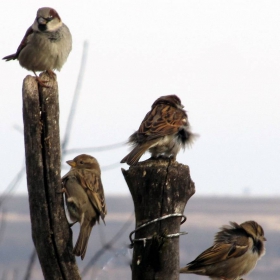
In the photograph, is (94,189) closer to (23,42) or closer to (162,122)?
(162,122)

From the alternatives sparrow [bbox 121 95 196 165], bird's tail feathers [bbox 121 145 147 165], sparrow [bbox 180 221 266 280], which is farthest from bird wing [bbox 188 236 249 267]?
bird's tail feathers [bbox 121 145 147 165]

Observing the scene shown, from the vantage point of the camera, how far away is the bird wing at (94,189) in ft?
15.0

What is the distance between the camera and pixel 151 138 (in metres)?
5.47

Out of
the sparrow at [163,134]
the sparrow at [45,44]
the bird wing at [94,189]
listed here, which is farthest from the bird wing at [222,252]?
the sparrow at [45,44]

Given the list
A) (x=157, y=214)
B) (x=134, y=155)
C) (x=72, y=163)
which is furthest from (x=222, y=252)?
(x=157, y=214)

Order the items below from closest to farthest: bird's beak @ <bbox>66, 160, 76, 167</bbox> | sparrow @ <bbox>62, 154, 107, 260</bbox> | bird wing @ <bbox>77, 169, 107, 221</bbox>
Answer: sparrow @ <bbox>62, 154, 107, 260</bbox>, bird wing @ <bbox>77, 169, 107, 221</bbox>, bird's beak @ <bbox>66, 160, 76, 167</bbox>

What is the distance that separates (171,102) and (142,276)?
2.97 m

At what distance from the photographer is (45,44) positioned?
18.3 feet

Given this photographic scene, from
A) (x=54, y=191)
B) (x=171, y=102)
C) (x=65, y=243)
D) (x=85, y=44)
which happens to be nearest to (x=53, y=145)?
(x=54, y=191)

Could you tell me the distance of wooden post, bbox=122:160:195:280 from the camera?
3.31 meters

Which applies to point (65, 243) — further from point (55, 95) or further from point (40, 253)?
point (55, 95)

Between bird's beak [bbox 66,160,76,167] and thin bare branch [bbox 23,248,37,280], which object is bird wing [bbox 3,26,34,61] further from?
thin bare branch [bbox 23,248,37,280]

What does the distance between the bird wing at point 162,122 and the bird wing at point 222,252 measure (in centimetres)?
125

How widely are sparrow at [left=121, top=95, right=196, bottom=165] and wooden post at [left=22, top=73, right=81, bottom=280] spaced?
1818 millimetres
